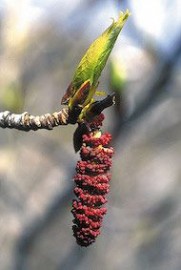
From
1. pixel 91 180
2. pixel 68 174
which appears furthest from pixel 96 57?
pixel 68 174

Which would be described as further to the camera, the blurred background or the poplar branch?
the blurred background

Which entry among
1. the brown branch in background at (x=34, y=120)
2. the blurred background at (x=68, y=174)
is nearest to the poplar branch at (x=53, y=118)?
the brown branch in background at (x=34, y=120)

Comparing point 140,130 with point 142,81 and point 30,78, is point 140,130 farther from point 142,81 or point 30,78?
point 30,78

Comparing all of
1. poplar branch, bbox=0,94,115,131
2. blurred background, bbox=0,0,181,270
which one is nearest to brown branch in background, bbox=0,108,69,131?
poplar branch, bbox=0,94,115,131

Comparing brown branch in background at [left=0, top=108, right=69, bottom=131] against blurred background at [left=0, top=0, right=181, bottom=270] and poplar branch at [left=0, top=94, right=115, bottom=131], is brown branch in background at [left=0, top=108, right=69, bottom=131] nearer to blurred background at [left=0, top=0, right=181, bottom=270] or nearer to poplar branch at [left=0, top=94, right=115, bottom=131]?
poplar branch at [left=0, top=94, right=115, bottom=131]

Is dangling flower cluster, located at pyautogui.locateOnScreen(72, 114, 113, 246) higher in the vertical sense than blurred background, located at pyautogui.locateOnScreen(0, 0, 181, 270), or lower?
lower

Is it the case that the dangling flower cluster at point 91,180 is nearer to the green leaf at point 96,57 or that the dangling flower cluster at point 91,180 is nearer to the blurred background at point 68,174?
the green leaf at point 96,57
